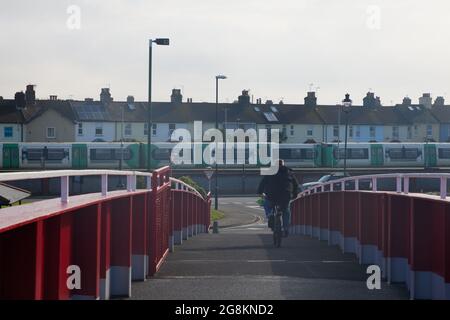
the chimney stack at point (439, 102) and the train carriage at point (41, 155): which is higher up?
the chimney stack at point (439, 102)

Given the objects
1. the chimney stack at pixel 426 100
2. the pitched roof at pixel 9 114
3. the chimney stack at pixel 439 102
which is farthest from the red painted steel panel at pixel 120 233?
the chimney stack at pixel 439 102

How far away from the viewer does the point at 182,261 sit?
12.8m

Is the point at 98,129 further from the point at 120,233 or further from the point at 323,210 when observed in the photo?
the point at 120,233

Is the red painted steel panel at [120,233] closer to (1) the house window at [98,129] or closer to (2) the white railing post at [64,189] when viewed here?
(2) the white railing post at [64,189]

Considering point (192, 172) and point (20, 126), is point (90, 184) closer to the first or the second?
point (192, 172)

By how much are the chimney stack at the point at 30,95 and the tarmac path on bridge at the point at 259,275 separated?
85.4 metres

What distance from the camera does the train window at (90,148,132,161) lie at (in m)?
68.6

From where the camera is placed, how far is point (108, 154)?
68938 mm

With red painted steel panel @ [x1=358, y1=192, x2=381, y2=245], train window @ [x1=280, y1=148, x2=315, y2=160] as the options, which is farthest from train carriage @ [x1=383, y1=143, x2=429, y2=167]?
red painted steel panel @ [x1=358, y1=192, x2=381, y2=245]

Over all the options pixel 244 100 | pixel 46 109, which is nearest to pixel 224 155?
pixel 46 109

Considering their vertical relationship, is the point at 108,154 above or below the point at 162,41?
below

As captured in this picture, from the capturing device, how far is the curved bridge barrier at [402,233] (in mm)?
8156

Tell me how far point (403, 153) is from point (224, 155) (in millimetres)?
15399

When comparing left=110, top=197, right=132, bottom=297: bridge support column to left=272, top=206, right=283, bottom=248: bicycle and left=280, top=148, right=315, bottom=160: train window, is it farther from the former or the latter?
left=280, top=148, right=315, bottom=160: train window
